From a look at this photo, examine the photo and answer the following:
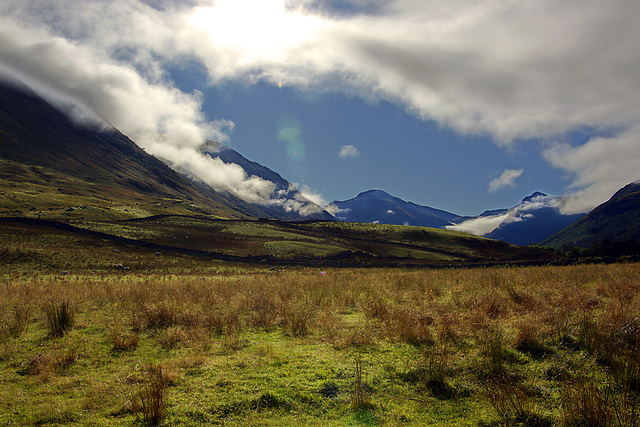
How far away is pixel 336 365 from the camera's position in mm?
6848

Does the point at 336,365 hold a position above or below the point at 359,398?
below

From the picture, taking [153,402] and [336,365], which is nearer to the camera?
[153,402]

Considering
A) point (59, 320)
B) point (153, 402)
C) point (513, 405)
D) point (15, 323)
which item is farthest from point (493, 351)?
point (15, 323)

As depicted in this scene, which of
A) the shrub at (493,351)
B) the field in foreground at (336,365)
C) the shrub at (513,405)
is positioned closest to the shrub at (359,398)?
the field in foreground at (336,365)

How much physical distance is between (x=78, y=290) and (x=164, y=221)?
80.4m

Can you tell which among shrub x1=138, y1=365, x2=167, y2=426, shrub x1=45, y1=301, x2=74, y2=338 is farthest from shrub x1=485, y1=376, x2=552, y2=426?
shrub x1=45, y1=301, x2=74, y2=338

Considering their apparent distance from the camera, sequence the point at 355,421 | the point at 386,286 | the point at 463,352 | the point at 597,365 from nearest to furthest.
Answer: the point at 355,421 < the point at 597,365 < the point at 463,352 < the point at 386,286

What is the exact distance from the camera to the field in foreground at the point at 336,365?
16.2 ft

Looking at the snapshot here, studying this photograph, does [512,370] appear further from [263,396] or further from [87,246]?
[87,246]

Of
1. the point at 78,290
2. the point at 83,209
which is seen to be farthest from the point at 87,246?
the point at 83,209

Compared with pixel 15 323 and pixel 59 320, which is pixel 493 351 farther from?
pixel 15 323

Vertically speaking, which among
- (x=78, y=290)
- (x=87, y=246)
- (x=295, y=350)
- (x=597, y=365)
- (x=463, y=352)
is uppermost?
(x=597, y=365)

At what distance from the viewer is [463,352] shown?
22.9 feet

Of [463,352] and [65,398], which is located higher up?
[463,352]
